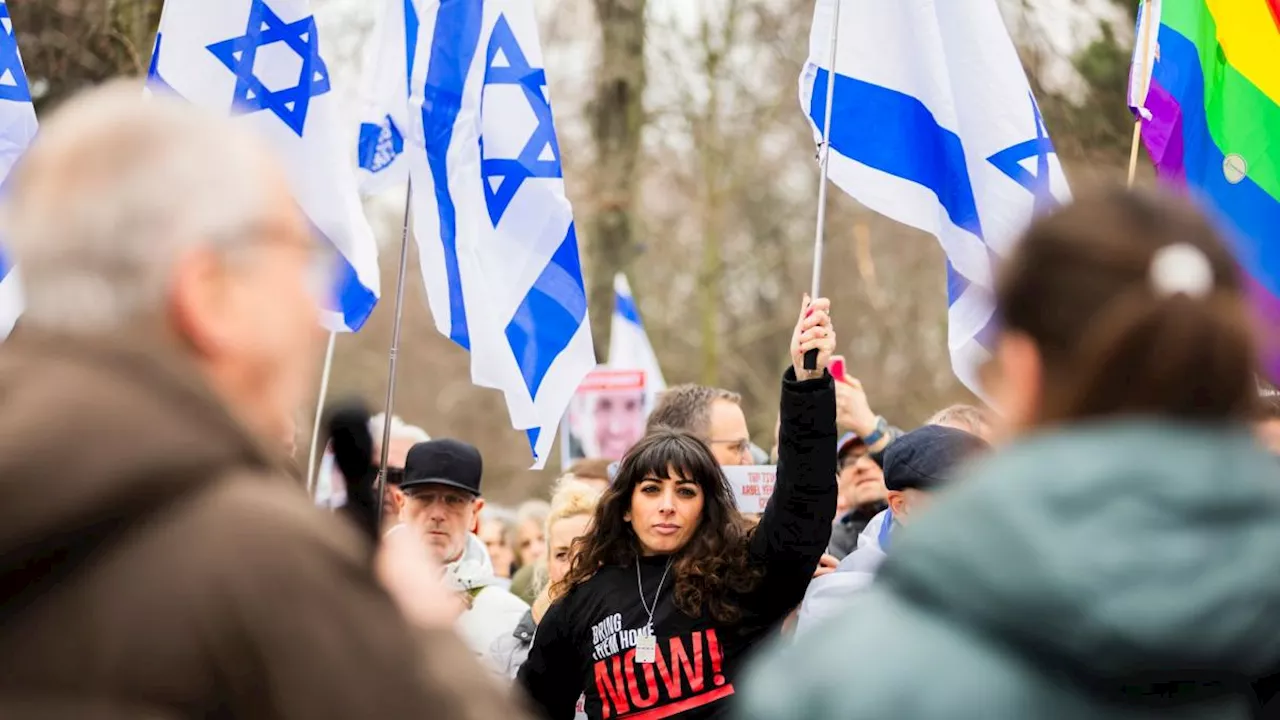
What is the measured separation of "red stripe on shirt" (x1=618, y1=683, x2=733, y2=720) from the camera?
4406 mm

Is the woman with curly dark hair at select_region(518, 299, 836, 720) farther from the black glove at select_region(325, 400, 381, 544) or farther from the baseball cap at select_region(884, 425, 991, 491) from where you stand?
the black glove at select_region(325, 400, 381, 544)

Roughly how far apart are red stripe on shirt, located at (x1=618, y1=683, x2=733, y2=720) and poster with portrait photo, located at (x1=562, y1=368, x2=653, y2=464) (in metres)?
6.05

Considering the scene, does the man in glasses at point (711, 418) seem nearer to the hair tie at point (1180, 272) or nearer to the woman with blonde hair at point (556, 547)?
the woman with blonde hair at point (556, 547)

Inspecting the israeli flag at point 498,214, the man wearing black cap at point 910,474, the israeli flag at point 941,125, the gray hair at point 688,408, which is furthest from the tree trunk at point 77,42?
the man wearing black cap at point 910,474

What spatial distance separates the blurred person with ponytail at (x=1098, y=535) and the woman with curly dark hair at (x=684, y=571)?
2206mm

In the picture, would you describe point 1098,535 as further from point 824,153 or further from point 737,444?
point 737,444

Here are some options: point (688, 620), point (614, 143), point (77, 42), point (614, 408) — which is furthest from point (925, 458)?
point (614, 143)

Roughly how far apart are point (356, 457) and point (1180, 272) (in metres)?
1.04

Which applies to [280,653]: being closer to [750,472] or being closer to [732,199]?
[750,472]

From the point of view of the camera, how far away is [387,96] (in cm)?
656

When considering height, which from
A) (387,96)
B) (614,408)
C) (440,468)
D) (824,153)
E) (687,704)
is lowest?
(687,704)

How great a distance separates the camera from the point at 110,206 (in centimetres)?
177

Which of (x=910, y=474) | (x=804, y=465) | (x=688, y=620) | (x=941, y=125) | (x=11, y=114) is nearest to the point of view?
(x=804, y=465)

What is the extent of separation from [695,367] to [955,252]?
19.3 m
